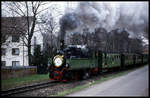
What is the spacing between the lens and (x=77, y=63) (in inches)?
526

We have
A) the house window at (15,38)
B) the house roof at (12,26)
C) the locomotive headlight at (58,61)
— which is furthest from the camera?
the locomotive headlight at (58,61)

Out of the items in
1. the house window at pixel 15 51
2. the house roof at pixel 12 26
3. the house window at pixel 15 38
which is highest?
the house roof at pixel 12 26

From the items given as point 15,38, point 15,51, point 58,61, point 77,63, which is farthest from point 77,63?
point 15,38

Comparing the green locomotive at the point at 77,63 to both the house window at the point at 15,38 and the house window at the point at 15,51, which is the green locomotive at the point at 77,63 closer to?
the house window at the point at 15,51

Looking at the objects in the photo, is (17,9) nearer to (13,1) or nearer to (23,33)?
(13,1)

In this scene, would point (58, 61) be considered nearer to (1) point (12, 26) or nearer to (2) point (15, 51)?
(2) point (15, 51)

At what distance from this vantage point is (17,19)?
11633 millimetres

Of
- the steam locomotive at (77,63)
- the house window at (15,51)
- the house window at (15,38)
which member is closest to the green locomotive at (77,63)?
the steam locomotive at (77,63)

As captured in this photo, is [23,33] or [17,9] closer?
[23,33]

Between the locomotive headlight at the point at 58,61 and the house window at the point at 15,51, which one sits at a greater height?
the house window at the point at 15,51

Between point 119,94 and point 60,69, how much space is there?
5.56 metres

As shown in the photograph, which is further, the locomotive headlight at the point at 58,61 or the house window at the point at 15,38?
the locomotive headlight at the point at 58,61

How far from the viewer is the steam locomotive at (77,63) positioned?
1264 cm

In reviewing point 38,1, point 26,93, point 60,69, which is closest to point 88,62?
point 60,69
